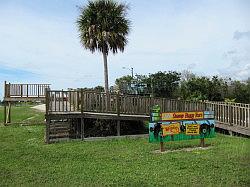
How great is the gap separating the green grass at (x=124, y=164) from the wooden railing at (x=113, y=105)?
188 cm

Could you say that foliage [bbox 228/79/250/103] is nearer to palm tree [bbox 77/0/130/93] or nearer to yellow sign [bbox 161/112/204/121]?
palm tree [bbox 77/0/130/93]

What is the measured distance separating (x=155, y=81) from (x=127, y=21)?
14.5 m

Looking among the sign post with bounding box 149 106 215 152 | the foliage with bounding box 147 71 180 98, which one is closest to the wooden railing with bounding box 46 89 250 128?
the sign post with bounding box 149 106 215 152

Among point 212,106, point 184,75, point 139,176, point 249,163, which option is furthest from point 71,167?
point 184,75

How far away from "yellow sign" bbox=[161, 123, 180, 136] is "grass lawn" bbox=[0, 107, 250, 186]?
51 cm

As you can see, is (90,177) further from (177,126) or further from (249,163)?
(177,126)

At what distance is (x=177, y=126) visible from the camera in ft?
41.6

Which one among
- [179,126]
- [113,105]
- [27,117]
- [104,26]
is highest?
[104,26]

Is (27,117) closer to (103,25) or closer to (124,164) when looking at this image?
(103,25)

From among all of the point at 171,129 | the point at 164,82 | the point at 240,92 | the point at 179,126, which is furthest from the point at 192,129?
the point at 164,82

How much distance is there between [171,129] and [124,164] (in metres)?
2.93

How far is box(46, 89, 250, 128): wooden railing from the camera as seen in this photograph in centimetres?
1586

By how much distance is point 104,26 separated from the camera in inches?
915

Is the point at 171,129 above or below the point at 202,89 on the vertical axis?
below
